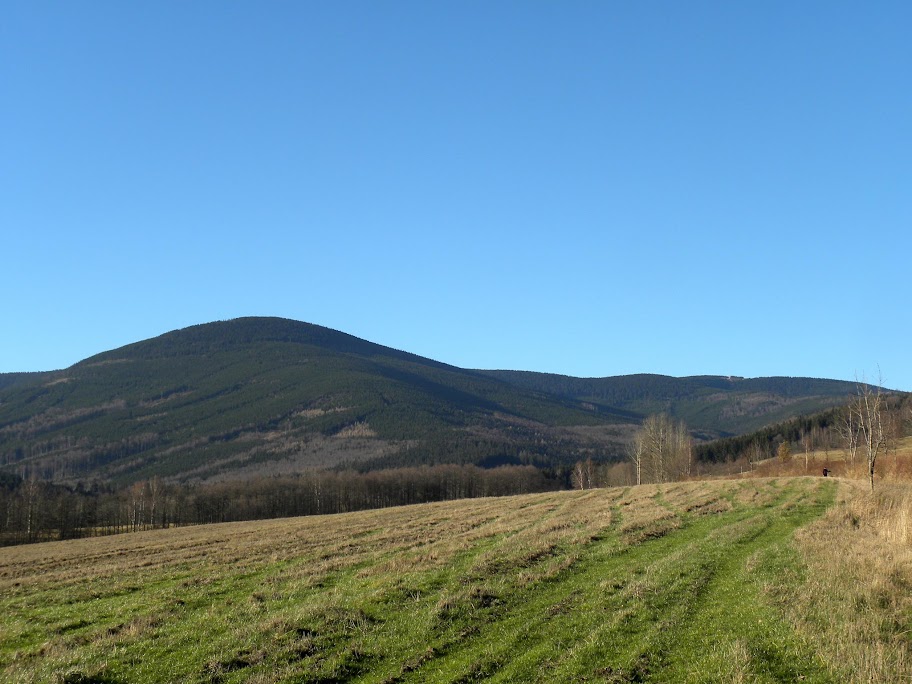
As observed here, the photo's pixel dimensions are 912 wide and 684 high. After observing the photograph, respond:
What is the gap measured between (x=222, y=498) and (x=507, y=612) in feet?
497

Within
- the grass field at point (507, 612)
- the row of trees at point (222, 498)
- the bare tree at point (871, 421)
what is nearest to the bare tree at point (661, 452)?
the bare tree at point (871, 421)

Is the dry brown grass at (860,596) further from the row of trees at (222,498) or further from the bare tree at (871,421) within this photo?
the row of trees at (222,498)

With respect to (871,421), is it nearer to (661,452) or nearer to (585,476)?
(661,452)

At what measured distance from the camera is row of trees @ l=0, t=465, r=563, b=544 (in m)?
124

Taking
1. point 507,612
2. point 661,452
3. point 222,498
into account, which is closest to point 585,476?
point 661,452

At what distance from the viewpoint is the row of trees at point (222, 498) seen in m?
124

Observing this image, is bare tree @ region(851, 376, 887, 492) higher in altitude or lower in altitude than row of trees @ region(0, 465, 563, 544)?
higher

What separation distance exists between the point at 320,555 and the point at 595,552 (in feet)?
40.9

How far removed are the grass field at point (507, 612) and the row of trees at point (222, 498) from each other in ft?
356

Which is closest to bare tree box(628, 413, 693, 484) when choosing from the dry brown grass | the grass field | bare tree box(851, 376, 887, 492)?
bare tree box(851, 376, 887, 492)

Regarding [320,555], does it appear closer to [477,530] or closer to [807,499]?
[477,530]

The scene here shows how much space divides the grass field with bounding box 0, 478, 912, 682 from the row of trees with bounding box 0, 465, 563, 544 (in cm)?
10840

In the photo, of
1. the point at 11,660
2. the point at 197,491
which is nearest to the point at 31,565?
the point at 11,660

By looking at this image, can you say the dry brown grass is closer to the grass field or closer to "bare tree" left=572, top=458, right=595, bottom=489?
the grass field
